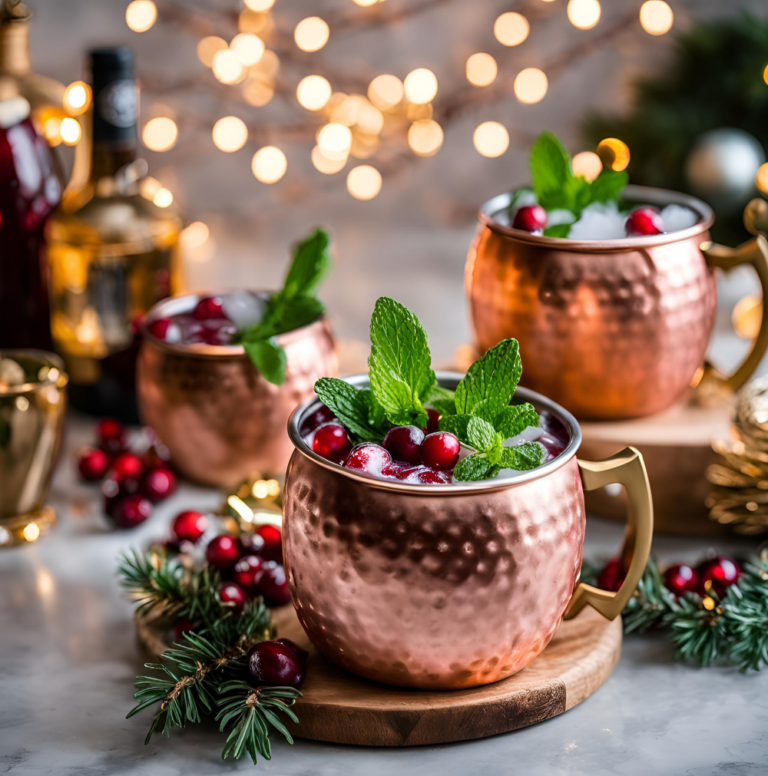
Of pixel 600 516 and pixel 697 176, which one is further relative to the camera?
pixel 697 176

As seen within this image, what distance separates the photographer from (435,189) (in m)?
1.55

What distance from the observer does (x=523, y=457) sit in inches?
21.2

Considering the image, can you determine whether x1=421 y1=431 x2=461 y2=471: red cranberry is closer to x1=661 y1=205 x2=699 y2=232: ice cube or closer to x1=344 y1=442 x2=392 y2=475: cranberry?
x1=344 y1=442 x2=392 y2=475: cranberry

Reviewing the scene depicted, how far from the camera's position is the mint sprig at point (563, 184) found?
2.53 feet

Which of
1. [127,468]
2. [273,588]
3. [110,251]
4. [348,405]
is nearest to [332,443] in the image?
[348,405]

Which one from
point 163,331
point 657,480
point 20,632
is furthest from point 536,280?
point 20,632

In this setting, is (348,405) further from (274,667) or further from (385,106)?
(385,106)

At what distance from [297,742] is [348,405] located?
7.4 inches

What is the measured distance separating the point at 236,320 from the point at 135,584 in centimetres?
24

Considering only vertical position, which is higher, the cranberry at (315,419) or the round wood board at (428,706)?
the cranberry at (315,419)

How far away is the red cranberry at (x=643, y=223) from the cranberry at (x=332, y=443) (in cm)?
30

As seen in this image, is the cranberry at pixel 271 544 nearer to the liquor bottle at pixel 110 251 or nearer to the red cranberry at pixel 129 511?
the red cranberry at pixel 129 511

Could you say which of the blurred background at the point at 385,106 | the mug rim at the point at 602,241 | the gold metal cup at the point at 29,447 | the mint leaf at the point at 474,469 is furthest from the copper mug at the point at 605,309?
the blurred background at the point at 385,106

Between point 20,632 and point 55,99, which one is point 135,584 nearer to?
point 20,632
